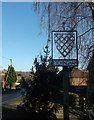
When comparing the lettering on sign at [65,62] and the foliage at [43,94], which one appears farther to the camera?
the foliage at [43,94]

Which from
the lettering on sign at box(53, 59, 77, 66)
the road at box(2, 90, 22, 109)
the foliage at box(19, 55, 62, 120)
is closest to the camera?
the lettering on sign at box(53, 59, 77, 66)

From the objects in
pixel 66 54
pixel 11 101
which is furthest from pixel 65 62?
pixel 11 101

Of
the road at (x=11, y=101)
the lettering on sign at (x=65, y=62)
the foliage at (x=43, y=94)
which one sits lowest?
the road at (x=11, y=101)

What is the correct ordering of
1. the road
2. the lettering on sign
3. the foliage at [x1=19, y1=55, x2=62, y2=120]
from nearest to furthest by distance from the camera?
the lettering on sign, the foliage at [x1=19, y1=55, x2=62, y2=120], the road

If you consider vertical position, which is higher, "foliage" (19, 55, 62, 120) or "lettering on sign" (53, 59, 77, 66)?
"lettering on sign" (53, 59, 77, 66)

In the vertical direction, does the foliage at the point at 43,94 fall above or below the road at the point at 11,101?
above

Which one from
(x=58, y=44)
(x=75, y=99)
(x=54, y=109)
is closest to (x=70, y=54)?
(x=58, y=44)

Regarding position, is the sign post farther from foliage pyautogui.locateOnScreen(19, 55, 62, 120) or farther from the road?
the road

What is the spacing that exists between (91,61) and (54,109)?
10.2 ft

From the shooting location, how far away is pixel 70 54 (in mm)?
14281

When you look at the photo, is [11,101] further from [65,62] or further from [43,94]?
[65,62]

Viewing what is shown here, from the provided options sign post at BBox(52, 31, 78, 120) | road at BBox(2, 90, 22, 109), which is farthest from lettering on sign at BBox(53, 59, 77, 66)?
road at BBox(2, 90, 22, 109)

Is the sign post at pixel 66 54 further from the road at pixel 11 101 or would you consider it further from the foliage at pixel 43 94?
the road at pixel 11 101

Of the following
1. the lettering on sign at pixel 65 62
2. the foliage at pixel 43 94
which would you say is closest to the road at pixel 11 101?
the foliage at pixel 43 94
